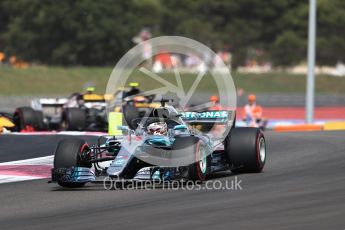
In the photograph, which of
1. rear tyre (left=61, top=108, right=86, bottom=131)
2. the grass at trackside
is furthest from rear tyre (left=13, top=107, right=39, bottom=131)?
the grass at trackside

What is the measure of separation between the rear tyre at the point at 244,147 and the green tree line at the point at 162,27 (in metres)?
41.5

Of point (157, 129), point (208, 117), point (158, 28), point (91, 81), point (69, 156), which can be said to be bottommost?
point (69, 156)

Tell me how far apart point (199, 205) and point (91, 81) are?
3676 cm

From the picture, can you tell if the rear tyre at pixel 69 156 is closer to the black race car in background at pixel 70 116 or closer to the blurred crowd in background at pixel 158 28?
the black race car in background at pixel 70 116

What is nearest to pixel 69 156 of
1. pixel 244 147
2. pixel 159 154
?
pixel 159 154

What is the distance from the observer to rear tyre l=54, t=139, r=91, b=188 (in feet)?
41.4

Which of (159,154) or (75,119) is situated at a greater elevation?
(75,119)

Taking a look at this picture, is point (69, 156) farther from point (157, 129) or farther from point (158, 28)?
point (158, 28)

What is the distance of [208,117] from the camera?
14.3m

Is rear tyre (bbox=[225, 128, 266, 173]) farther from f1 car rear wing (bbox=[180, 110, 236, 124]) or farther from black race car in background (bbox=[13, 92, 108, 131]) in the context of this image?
black race car in background (bbox=[13, 92, 108, 131])

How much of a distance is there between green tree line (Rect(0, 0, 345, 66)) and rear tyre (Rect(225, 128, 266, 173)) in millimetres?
41529

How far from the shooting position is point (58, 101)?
26.9 meters

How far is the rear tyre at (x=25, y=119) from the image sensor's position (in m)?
25.3

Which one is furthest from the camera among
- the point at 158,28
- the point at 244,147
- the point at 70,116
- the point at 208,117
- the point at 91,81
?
the point at 158,28
